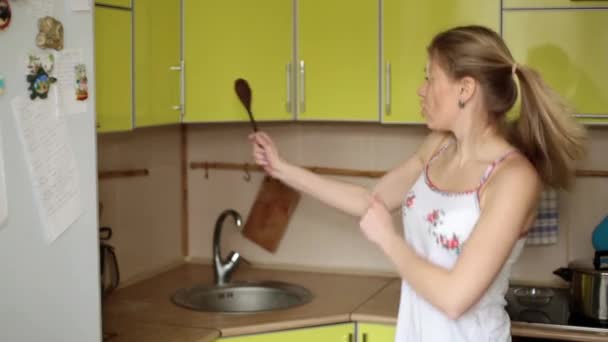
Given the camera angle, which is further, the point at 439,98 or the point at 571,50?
the point at 571,50

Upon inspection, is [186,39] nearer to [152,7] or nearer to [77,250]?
[152,7]

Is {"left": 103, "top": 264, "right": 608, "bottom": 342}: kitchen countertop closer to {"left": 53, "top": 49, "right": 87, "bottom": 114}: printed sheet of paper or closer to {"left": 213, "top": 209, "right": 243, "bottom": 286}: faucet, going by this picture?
{"left": 213, "top": 209, "right": 243, "bottom": 286}: faucet

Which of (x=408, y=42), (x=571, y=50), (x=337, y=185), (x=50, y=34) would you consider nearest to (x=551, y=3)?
(x=571, y=50)

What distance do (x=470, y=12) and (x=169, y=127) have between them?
1.29 m

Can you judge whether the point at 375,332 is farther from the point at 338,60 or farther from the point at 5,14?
Answer: the point at 5,14

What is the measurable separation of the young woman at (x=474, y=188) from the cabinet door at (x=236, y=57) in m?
0.99

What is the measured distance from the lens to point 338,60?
3.14 meters

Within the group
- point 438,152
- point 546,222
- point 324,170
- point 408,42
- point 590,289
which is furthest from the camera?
point 324,170

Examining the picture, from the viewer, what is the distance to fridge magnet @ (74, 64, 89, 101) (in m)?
2.20

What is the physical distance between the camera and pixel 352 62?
312 cm

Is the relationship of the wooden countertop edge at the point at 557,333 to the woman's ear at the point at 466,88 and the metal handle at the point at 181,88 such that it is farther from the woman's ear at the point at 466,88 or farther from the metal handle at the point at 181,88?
the metal handle at the point at 181,88

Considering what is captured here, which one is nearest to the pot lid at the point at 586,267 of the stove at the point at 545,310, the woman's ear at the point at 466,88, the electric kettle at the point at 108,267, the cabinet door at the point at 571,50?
the stove at the point at 545,310

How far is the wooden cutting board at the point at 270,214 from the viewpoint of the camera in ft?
11.9

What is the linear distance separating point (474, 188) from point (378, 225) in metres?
0.25
